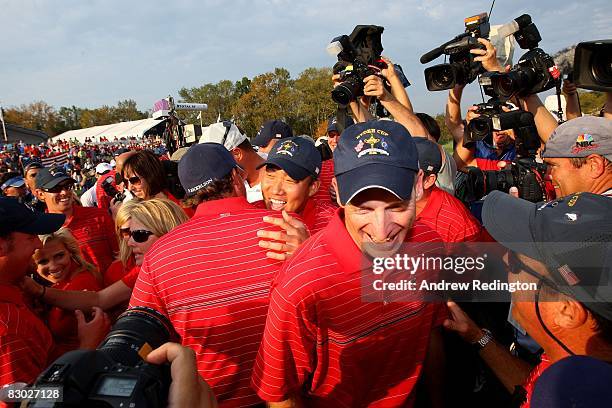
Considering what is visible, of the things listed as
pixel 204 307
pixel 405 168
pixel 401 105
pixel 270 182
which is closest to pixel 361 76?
pixel 401 105

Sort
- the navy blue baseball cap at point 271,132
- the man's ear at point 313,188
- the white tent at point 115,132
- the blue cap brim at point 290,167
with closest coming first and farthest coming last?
the blue cap brim at point 290,167
the man's ear at point 313,188
the navy blue baseball cap at point 271,132
the white tent at point 115,132

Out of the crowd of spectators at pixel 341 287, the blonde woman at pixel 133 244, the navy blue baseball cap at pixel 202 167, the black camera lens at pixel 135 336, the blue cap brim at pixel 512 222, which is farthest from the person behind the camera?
the blonde woman at pixel 133 244

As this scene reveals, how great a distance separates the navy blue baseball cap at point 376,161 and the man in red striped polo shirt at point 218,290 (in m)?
0.58

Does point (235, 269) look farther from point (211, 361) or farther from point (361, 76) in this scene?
point (361, 76)

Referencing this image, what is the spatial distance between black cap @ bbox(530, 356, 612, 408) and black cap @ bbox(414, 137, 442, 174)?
2059 millimetres

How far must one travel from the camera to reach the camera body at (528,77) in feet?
10.6

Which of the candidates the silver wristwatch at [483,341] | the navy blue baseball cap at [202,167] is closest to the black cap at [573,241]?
the silver wristwatch at [483,341]

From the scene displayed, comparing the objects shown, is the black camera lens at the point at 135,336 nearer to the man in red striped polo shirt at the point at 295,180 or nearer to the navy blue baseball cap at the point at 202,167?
the navy blue baseball cap at the point at 202,167

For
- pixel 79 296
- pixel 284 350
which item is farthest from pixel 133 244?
pixel 284 350

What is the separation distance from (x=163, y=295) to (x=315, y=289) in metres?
0.76

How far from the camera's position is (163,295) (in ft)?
6.16

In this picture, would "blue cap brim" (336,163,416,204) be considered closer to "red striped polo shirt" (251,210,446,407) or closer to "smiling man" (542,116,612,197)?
"red striped polo shirt" (251,210,446,407)

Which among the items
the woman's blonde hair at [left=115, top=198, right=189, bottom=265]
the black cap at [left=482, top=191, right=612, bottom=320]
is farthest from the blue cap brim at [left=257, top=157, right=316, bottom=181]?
the black cap at [left=482, top=191, right=612, bottom=320]

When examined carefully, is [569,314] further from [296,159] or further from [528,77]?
[528,77]
